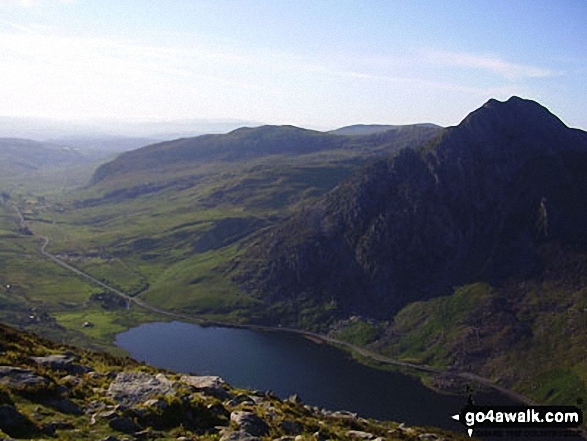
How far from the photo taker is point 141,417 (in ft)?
113

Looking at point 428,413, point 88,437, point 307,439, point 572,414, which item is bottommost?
point 428,413

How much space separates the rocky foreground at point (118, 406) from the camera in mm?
31297

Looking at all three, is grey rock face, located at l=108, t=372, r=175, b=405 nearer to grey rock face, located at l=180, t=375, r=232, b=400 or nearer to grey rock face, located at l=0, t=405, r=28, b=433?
grey rock face, located at l=180, t=375, r=232, b=400

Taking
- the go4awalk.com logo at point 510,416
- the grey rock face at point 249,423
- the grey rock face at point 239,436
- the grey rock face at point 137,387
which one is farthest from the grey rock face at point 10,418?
the go4awalk.com logo at point 510,416

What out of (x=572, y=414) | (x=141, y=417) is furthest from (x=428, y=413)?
(x=141, y=417)

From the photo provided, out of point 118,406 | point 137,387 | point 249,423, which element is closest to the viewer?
point 118,406

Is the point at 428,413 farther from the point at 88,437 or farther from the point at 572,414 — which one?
the point at 88,437

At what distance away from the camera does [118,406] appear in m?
35.3

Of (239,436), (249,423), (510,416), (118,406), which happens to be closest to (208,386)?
(249,423)

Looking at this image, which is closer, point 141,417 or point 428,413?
point 141,417

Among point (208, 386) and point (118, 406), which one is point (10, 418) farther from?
point (208, 386)

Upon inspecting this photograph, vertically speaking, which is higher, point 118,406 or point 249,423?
point 118,406

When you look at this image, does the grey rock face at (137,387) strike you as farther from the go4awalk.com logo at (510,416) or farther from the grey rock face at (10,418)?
the go4awalk.com logo at (510,416)

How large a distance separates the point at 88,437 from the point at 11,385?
780 cm
